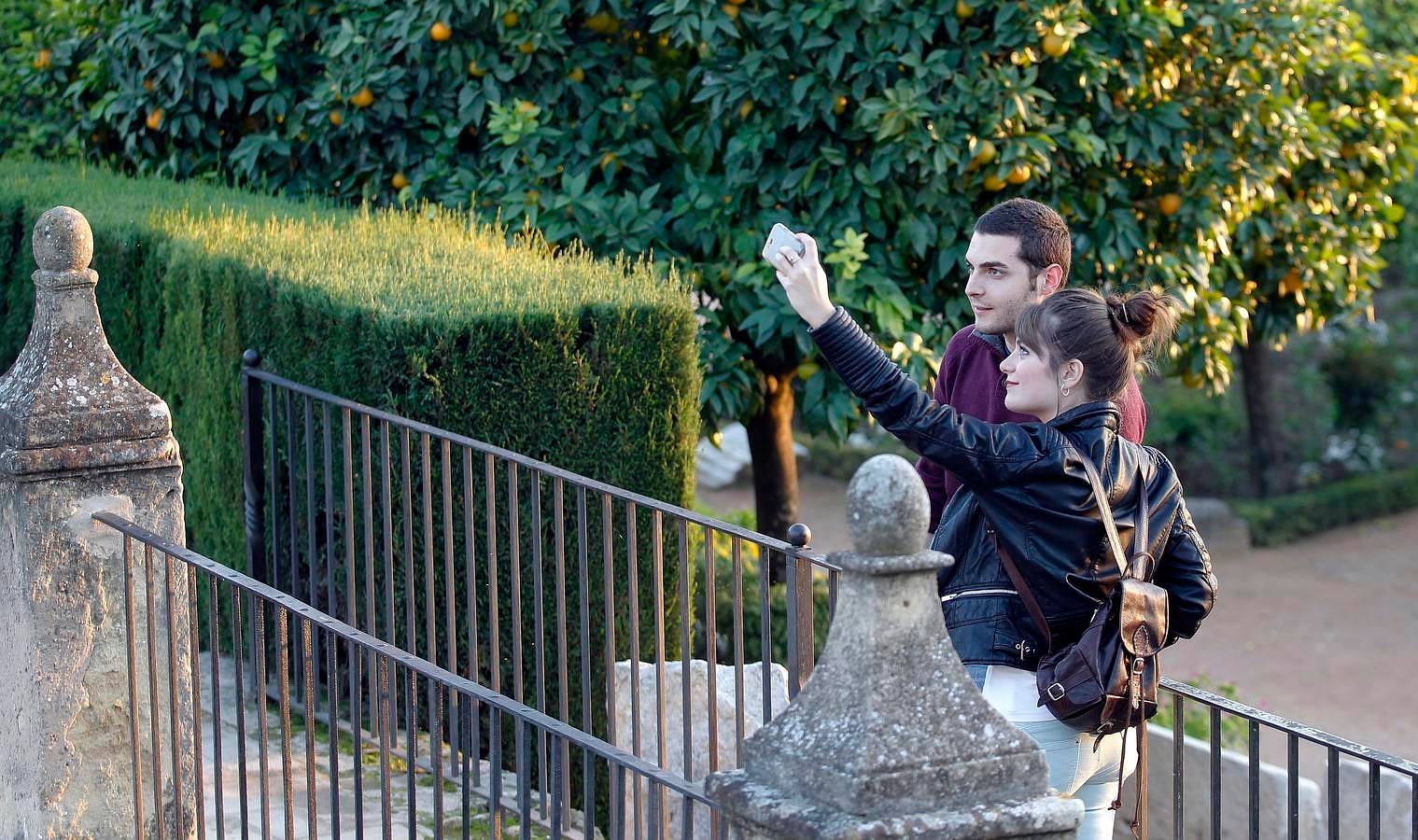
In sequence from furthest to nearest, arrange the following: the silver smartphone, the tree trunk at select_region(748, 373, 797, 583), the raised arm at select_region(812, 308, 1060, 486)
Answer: the tree trunk at select_region(748, 373, 797, 583)
the silver smartphone
the raised arm at select_region(812, 308, 1060, 486)

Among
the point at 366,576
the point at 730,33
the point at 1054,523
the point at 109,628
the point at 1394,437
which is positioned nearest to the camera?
the point at 1054,523

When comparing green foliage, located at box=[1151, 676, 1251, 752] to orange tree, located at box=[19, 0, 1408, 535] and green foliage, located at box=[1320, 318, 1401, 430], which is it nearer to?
orange tree, located at box=[19, 0, 1408, 535]

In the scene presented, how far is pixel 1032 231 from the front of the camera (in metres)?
3.79

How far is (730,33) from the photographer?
6.86 m

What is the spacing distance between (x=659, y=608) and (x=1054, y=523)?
5.14 feet

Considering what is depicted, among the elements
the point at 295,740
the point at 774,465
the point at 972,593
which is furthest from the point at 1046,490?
the point at 774,465

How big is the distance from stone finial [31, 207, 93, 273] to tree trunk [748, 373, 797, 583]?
424 centimetres

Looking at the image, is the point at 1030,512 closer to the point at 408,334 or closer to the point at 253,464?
the point at 408,334

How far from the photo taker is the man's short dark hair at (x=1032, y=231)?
149 inches

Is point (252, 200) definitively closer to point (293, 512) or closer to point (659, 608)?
point (293, 512)

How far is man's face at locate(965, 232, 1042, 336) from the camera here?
3.78 metres

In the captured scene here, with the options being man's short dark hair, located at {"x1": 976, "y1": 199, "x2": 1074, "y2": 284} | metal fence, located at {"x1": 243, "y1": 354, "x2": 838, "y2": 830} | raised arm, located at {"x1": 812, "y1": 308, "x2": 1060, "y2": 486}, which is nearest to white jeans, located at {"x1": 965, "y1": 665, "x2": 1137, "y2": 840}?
raised arm, located at {"x1": 812, "y1": 308, "x2": 1060, "y2": 486}

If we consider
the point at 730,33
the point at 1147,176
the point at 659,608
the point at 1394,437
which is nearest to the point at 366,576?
the point at 659,608

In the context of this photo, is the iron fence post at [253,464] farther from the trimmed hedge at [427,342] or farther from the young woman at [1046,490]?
the young woman at [1046,490]
